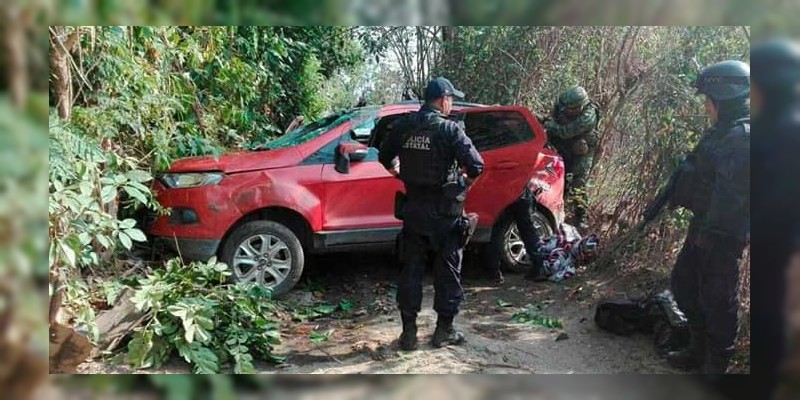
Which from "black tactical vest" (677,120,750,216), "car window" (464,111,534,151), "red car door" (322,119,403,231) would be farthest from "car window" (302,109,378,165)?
"black tactical vest" (677,120,750,216)

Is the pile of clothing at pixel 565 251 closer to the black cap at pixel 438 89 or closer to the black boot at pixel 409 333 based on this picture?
the black boot at pixel 409 333

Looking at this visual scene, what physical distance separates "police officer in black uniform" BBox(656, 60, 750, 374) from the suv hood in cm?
261

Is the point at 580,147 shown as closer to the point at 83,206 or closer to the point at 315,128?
the point at 315,128

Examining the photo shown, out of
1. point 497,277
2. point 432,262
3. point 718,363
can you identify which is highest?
point 432,262

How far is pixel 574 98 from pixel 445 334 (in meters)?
1.87

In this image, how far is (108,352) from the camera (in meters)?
3.88

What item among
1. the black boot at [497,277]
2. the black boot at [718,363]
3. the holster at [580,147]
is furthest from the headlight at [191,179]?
the black boot at [718,363]

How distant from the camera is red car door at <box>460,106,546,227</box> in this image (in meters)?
4.52

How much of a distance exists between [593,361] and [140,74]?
333 centimetres

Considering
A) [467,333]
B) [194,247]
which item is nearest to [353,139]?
[194,247]

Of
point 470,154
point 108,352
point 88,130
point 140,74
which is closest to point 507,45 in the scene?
point 470,154

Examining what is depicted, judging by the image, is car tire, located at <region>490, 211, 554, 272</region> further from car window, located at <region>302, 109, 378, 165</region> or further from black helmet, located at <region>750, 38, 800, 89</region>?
black helmet, located at <region>750, 38, 800, 89</region>

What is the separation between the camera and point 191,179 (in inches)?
172

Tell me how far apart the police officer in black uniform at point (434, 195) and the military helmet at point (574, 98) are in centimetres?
81
